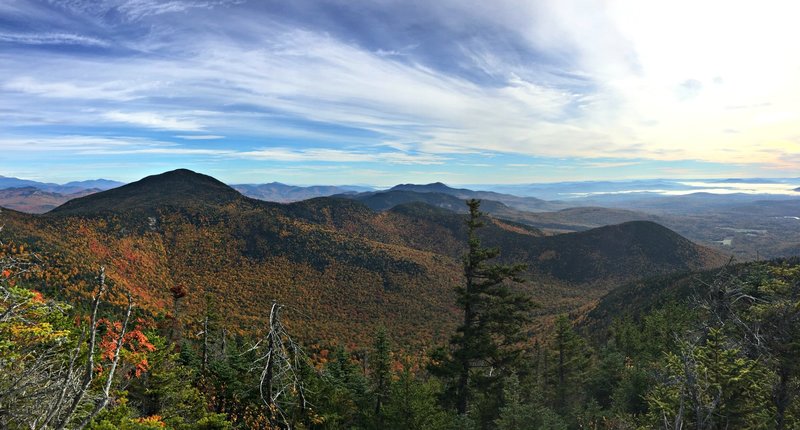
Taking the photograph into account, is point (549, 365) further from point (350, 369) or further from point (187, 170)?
point (187, 170)

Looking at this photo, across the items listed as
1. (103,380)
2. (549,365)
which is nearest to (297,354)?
(103,380)

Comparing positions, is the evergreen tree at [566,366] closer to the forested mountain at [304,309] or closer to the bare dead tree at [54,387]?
the forested mountain at [304,309]

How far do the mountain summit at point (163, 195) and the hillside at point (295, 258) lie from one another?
46cm

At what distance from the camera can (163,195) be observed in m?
120

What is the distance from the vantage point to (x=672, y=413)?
1220 cm

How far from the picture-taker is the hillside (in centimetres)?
6756

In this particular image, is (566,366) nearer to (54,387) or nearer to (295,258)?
(54,387)

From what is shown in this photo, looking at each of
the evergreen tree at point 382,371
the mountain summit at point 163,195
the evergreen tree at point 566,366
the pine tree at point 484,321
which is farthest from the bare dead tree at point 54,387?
the mountain summit at point 163,195

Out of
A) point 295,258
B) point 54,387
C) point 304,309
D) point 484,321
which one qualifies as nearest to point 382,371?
point 484,321

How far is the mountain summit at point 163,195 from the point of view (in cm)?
10875

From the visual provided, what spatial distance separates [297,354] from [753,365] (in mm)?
13843

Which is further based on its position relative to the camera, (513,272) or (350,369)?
(350,369)

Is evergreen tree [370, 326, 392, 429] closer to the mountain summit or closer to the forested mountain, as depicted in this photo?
the forested mountain

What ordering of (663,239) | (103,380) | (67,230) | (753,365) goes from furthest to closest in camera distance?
(663,239) → (67,230) → (753,365) → (103,380)
